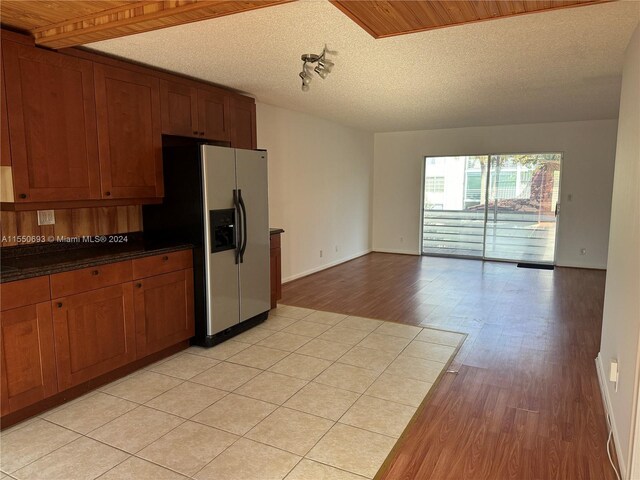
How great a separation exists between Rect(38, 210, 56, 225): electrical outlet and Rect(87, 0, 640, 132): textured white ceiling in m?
1.22

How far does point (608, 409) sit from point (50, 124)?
3.91 metres

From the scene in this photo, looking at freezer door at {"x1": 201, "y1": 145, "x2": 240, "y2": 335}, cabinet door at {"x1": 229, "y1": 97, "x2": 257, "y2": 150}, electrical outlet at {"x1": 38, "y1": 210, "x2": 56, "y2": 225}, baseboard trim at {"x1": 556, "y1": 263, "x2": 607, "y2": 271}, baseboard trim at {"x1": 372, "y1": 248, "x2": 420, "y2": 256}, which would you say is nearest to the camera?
electrical outlet at {"x1": 38, "y1": 210, "x2": 56, "y2": 225}

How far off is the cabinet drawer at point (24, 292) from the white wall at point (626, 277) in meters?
3.09

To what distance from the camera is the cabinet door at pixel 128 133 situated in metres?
3.11

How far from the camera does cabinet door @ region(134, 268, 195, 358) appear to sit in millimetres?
3119

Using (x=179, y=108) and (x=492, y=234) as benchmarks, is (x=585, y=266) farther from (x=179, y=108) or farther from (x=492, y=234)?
(x=179, y=108)

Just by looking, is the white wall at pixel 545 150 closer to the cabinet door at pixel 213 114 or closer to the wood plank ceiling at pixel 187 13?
the cabinet door at pixel 213 114

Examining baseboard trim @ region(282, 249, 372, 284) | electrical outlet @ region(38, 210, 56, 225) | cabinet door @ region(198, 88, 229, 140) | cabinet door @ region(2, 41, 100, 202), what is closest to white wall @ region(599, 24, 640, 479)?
cabinet door @ region(198, 88, 229, 140)

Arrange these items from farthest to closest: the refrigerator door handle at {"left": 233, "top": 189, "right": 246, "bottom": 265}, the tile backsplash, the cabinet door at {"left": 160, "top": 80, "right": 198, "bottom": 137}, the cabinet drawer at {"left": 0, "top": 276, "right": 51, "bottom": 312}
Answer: the refrigerator door handle at {"left": 233, "top": 189, "right": 246, "bottom": 265}, the cabinet door at {"left": 160, "top": 80, "right": 198, "bottom": 137}, the tile backsplash, the cabinet drawer at {"left": 0, "top": 276, "right": 51, "bottom": 312}

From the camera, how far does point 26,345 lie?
95.4 inches

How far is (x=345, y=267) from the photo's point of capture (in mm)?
7035

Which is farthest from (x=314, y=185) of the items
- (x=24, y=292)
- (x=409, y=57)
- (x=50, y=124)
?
(x=24, y=292)

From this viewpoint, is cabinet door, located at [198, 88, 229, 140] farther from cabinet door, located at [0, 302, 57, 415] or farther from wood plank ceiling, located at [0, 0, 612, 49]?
cabinet door, located at [0, 302, 57, 415]

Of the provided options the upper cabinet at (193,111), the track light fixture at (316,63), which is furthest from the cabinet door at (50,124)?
the track light fixture at (316,63)
